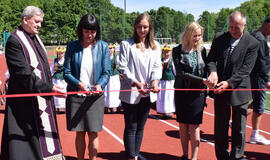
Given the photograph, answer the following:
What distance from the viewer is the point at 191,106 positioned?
4.23 metres

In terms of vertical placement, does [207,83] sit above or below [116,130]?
above

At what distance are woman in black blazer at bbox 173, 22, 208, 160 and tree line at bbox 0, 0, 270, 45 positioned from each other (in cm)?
1010

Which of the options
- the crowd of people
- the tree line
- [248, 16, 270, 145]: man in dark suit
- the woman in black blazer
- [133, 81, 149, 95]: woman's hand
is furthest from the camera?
the tree line

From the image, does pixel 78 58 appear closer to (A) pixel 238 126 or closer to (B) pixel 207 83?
(B) pixel 207 83

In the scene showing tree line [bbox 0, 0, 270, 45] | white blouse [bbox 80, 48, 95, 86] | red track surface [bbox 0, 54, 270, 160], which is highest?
tree line [bbox 0, 0, 270, 45]

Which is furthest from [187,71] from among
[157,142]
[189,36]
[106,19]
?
[106,19]

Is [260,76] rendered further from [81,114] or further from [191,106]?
[81,114]

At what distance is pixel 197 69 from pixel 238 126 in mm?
1036

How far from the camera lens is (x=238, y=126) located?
424cm

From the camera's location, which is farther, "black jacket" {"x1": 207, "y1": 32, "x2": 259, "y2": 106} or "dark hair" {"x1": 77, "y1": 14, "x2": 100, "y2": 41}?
"black jacket" {"x1": 207, "y1": 32, "x2": 259, "y2": 106}

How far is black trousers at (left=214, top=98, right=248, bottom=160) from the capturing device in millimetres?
4211

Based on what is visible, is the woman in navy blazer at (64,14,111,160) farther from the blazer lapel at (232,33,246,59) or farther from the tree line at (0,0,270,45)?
the tree line at (0,0,270,45)

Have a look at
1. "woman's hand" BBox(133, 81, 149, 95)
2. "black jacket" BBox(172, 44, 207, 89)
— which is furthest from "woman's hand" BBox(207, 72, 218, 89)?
"woman's hand" BBox(133, 81, 149, 95)

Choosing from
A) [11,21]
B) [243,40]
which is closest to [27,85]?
[243,40]
